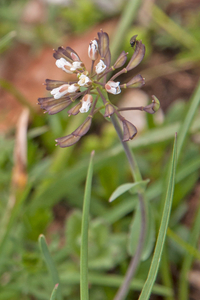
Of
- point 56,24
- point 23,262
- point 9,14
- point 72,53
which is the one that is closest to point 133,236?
point 23,262

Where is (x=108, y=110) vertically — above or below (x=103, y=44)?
below

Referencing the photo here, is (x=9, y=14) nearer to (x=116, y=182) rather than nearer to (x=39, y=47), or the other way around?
(x=39, y=47)

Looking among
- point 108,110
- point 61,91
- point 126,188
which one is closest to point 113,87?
point 108,110

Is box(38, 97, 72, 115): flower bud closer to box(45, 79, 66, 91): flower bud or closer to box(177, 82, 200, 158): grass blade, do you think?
box(45, 79, 66, 91): flower bud

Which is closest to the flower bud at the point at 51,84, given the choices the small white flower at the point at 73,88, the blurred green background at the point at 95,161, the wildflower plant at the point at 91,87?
the wildflower plant at the point at 91,87

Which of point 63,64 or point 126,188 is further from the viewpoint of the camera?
point 126,188

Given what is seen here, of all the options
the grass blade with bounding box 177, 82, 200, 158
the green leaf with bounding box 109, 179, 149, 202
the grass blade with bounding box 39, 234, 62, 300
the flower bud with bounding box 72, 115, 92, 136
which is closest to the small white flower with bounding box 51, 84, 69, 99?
the flower bud with bounding box 72, 115, 92, 136

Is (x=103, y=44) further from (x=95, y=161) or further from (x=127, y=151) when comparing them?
(x=95, y=161)
